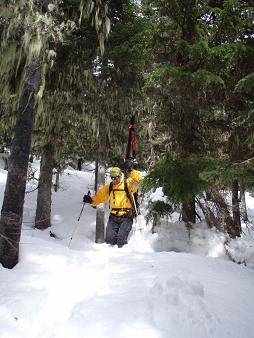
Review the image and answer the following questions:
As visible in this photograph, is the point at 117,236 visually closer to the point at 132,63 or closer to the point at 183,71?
the point at 183,71

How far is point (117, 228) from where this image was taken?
986 centimetres

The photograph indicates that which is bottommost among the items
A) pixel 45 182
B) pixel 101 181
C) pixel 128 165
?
pixel 45 182

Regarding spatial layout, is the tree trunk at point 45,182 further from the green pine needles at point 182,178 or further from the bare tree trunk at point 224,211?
the green pine needles at point 182,178

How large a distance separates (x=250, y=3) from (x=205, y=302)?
7535 mm

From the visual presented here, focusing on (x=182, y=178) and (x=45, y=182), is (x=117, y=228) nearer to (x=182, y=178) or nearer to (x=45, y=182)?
(x=182, y=178)

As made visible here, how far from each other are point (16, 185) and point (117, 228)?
403 centimetres

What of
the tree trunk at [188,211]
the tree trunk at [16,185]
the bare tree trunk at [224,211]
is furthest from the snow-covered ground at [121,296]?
the tree trunk at [188,211]

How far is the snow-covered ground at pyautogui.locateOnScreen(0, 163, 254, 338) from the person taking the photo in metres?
3.97

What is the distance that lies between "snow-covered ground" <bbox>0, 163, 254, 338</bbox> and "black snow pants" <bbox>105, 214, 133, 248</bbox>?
1.64 metres

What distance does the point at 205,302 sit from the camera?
4.54 metres

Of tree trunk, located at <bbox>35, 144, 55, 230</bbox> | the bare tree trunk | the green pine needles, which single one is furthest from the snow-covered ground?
tree trunk, located at <bbox>35, 144, 55, 230</bbox>

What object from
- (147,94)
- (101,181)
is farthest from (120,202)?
(101,181)

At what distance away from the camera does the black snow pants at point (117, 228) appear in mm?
9641

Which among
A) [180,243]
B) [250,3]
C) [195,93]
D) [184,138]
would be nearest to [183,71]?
[195,93]
